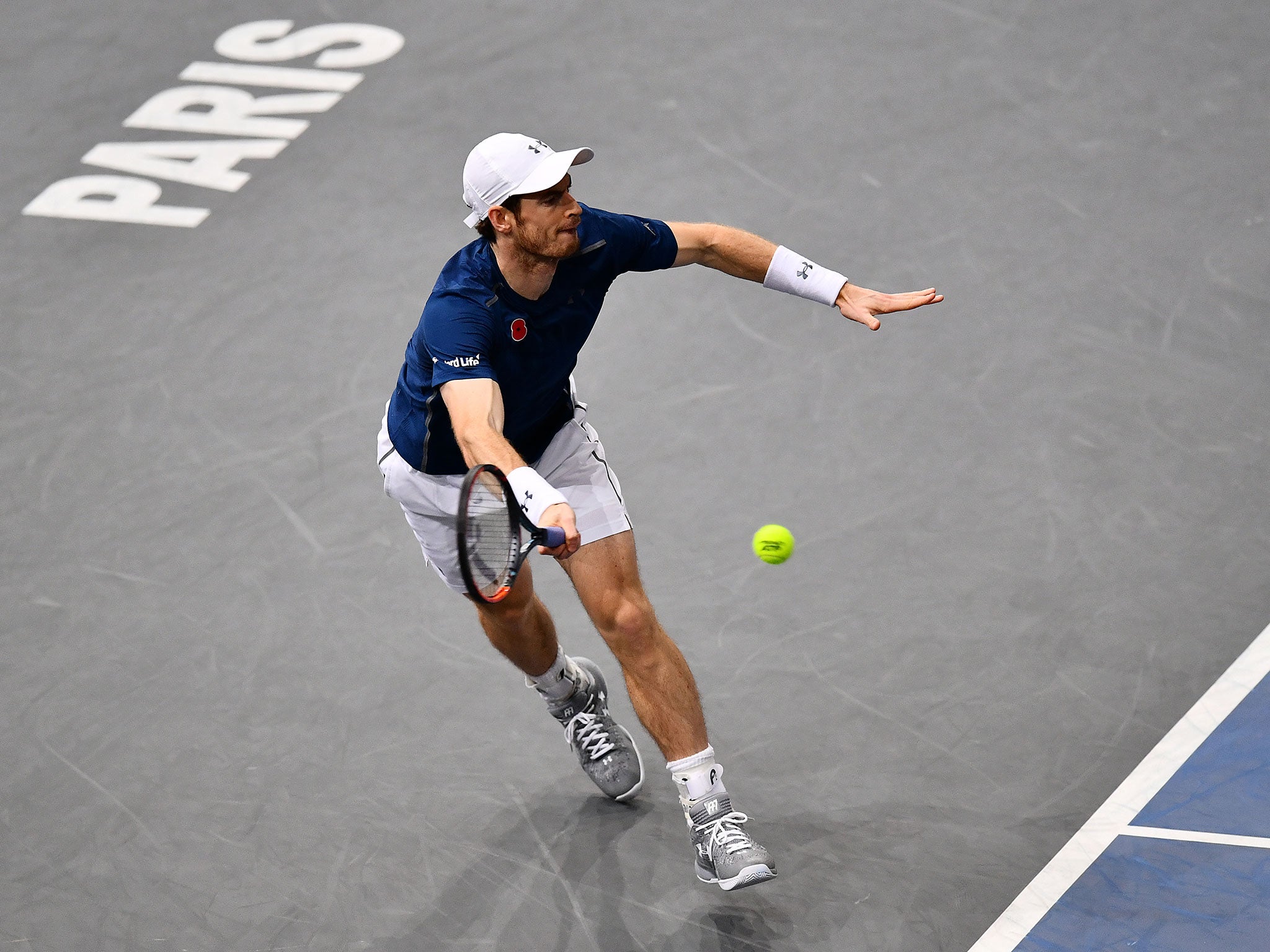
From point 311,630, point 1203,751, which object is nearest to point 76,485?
point 311,630

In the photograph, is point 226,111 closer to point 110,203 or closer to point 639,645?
point 110,203

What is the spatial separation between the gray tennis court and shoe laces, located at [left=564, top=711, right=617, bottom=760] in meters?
0.20

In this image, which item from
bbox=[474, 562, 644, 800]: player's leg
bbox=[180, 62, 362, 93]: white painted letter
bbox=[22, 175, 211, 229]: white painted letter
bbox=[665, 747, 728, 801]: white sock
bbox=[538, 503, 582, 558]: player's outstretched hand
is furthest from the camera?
bbox=[180, 62, 362, 93]: white painted letter

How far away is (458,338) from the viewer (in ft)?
12.1

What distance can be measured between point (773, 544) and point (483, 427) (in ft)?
3.82

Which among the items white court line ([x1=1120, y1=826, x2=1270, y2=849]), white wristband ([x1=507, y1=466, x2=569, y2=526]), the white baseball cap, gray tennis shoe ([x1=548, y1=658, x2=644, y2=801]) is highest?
the white baseball cap

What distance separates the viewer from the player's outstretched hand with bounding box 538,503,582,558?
133 inches

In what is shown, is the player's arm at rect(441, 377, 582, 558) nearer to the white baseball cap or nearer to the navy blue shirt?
the navy blue shirt

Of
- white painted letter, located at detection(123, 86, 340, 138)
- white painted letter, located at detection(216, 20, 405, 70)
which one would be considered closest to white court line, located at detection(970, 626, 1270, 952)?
white painted letter, located at detection(123, 86, 340, 138)

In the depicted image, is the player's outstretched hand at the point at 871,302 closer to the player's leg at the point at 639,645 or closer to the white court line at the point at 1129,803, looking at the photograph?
the player's leg at the point at 639,645

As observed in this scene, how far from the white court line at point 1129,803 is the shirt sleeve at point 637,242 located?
77.5 inches

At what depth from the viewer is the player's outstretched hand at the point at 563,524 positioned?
11.1ft

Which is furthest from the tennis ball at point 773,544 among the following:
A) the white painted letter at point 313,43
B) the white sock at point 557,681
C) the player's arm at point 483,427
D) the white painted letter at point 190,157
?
the white painted letter at point 313,43

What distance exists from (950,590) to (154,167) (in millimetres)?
4969
